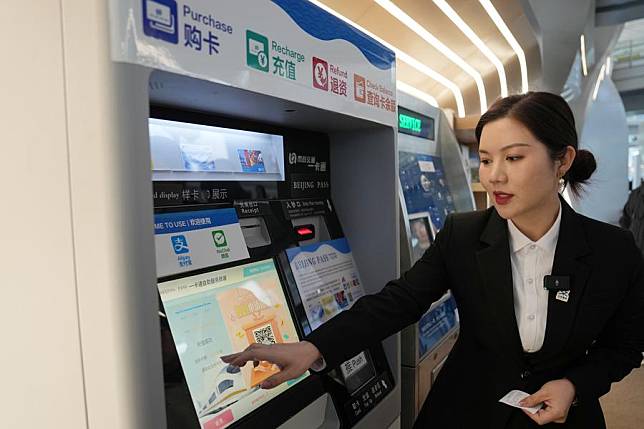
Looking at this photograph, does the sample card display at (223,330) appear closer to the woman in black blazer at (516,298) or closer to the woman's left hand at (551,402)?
the woman in black blazer at (516,298)

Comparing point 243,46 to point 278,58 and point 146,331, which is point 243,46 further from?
point 146,331

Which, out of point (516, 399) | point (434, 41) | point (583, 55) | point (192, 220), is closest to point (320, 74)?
point (192, 220)

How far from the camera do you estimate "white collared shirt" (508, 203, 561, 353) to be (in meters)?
1.33

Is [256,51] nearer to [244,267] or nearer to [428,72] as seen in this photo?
[244,267]

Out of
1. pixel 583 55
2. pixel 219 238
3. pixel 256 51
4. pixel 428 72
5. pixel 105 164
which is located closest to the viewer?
pixel 105 164

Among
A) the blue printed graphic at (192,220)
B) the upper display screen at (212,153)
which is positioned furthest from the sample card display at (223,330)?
the upper display screen at (212,153)

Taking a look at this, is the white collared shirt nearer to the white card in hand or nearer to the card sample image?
the white card in hand

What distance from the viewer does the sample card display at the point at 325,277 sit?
1439 mm

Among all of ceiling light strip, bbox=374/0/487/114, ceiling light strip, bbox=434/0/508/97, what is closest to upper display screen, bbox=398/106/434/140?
ceiling light strip, bbox=374/0/487/114

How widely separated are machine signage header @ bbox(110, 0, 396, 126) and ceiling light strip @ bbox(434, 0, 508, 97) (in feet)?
5.02

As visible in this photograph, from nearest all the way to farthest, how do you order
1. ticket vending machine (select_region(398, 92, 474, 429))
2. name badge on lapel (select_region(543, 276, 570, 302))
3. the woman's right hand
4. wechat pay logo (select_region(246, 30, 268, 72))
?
wechat pay logo (select_region(246, 30, 268, 72)), the woman's right hand, name badge on lapel (select_region(543, 276, 570, 302)), ticket vending machine (select_region(398, 92, 474, 429))

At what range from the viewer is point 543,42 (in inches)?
178

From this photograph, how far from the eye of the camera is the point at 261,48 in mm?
938

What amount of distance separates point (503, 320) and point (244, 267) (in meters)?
0.73
